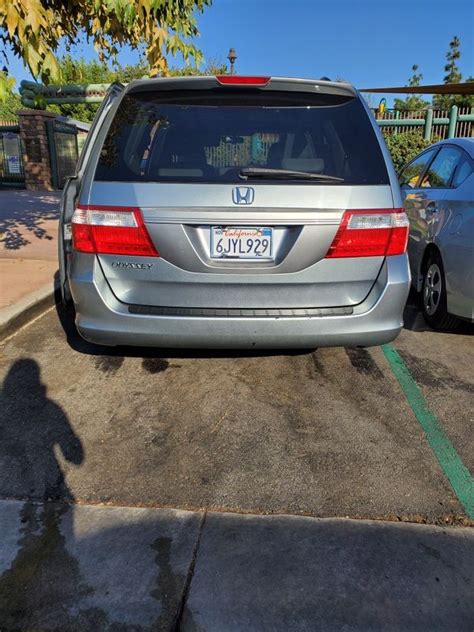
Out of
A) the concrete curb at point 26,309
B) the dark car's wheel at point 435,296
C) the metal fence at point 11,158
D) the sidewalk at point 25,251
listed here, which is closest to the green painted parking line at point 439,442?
the dark car's wheel at point 435,296

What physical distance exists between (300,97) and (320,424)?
1.94 metres

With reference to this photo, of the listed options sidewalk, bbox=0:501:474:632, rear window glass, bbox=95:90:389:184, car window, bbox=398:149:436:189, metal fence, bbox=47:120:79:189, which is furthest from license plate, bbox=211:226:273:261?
metal fence, bbox=47:120:79:189

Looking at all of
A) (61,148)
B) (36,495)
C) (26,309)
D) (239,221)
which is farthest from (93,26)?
(61,148)

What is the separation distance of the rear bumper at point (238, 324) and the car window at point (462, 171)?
1681 millimetres

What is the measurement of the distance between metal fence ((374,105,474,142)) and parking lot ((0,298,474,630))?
13.2m

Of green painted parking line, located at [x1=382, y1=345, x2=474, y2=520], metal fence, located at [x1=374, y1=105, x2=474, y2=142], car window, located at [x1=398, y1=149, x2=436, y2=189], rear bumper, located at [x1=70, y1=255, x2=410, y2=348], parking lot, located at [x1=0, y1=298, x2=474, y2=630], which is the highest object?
metal fence, located at [x1=374, y1=105, x2=474, y2=142]

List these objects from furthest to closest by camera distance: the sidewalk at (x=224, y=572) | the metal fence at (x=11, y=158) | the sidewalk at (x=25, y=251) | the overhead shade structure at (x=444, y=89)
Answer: the metal fence at (x=11, y=158) → the overhead shade structure at (x=444, y=89) → the sidewalk at (x=25, y=251) → the sidewalk at (x=224, y=572)

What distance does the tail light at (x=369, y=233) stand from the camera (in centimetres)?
289

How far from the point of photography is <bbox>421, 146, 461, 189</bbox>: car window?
15.4ft

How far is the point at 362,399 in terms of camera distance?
3463mm

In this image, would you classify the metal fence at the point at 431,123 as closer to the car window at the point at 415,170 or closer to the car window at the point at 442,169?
the car window at the point at 415,170

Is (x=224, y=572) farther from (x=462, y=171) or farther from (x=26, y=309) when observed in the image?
(x=462, y=171)

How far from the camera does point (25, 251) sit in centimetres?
730

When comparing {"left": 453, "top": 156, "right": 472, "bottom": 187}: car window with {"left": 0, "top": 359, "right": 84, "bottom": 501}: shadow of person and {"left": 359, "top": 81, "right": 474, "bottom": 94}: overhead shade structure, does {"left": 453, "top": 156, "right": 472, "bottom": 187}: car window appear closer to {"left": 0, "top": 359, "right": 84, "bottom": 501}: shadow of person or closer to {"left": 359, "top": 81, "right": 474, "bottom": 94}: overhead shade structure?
{"left": 0, "top": 359, "right": 84, "bottom": 501}: shadow of person
